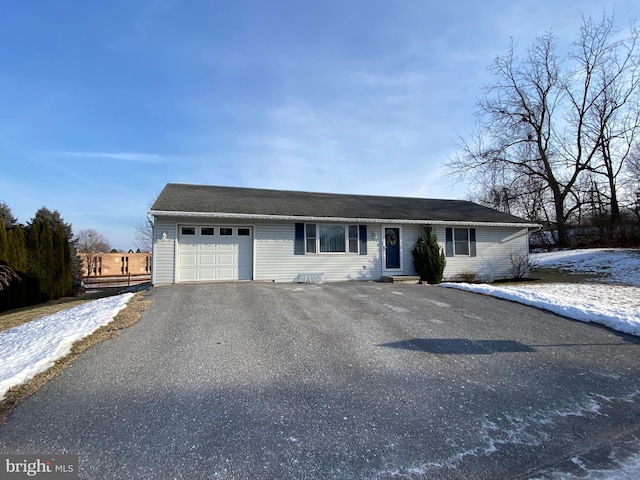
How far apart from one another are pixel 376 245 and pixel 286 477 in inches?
427

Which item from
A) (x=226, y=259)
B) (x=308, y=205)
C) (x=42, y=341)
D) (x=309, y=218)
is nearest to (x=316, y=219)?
(x=309, y=218)

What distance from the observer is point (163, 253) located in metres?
10.3

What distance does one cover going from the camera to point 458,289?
33.1 feet

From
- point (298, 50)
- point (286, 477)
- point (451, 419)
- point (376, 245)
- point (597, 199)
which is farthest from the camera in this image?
point (597, 199)

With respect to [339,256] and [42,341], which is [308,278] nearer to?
[339,256]

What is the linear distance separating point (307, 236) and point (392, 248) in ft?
11.7

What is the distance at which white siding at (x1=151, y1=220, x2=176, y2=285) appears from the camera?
10.2 metres

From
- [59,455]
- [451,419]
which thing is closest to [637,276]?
[451,419]

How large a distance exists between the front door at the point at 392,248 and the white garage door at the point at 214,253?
5.33 m

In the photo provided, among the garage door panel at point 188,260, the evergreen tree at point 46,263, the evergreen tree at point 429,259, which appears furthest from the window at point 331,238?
the evergreen tree at point 46,263

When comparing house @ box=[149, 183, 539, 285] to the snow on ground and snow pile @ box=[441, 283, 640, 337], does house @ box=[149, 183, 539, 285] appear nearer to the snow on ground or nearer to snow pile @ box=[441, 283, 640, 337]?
snow pile @ box=[441, 283, 640, 337]

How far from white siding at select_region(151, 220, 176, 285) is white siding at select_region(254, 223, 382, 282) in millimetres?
2695

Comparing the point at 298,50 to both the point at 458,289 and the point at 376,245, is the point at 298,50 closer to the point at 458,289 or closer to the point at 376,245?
the point at 376,245

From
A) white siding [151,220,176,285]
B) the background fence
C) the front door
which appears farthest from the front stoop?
the background fence
